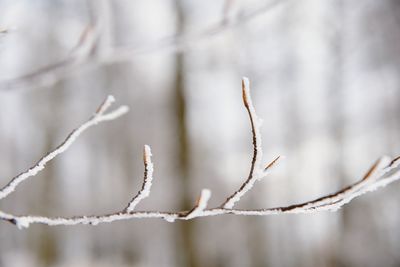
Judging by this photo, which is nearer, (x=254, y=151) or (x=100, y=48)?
(x=254, y=151)

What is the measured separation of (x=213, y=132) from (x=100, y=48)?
763cm

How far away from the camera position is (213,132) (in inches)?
344

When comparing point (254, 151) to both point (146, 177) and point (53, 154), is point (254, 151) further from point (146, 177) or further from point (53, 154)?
point (53, 154)

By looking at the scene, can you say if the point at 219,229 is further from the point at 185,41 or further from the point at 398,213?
the point at 185,41

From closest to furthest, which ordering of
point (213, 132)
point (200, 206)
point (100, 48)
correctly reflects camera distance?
1. point (200, 206)
2. point (100, 48)
3. point (213, 132)

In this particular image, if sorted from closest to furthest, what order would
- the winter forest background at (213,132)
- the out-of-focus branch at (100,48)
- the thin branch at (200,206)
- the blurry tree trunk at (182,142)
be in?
1. the thin branch at (200,206)
2. the out-of-focus branch at (100,48)
3. the blurry tree trunk at (182,142)
4. the winter forest background at (213,132)

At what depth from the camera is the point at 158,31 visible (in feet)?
23.9

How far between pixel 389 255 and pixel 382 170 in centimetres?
596

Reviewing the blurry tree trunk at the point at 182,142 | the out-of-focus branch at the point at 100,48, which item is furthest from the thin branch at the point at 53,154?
the blurry tree trunk at the point at 182,142

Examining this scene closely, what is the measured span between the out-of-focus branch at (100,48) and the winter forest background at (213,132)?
147 inches

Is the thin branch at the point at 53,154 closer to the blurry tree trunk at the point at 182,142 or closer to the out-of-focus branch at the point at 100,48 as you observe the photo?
the out-of-focus branch at the point at 100,48

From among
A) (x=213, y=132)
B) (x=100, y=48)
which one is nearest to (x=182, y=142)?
(x=213, y=132)

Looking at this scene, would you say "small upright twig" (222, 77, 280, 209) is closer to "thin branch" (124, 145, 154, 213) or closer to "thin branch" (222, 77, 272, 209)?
"thin branch" (222, 77, 272, 209)

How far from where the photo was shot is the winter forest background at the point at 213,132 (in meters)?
6.14
